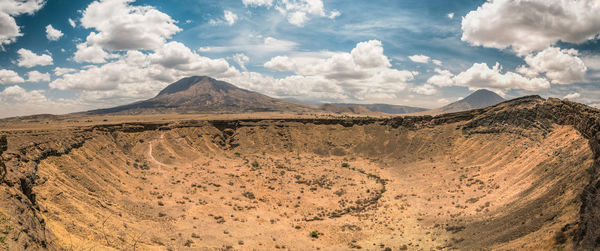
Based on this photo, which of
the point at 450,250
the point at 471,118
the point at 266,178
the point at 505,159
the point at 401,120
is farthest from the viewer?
the point at 401,120

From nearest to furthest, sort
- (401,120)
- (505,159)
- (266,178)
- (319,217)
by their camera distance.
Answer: (319,217) < (505,159) < (266,178) < (401,120)

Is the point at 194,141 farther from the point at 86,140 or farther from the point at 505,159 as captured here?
the point at 505,159

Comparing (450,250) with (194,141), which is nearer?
(450,250)

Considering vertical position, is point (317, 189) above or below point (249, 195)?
below

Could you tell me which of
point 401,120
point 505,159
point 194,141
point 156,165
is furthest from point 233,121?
point 505,159

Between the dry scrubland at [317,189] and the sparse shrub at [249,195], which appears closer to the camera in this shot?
the dry scrubland at [317,189]

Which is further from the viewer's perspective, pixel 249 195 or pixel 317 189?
pixel 317 189

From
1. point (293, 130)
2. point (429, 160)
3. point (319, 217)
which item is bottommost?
point (319, 217)

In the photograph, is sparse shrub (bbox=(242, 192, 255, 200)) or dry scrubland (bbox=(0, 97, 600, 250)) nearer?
dry scrubland (bbox=(0, 97, 600, 250))
